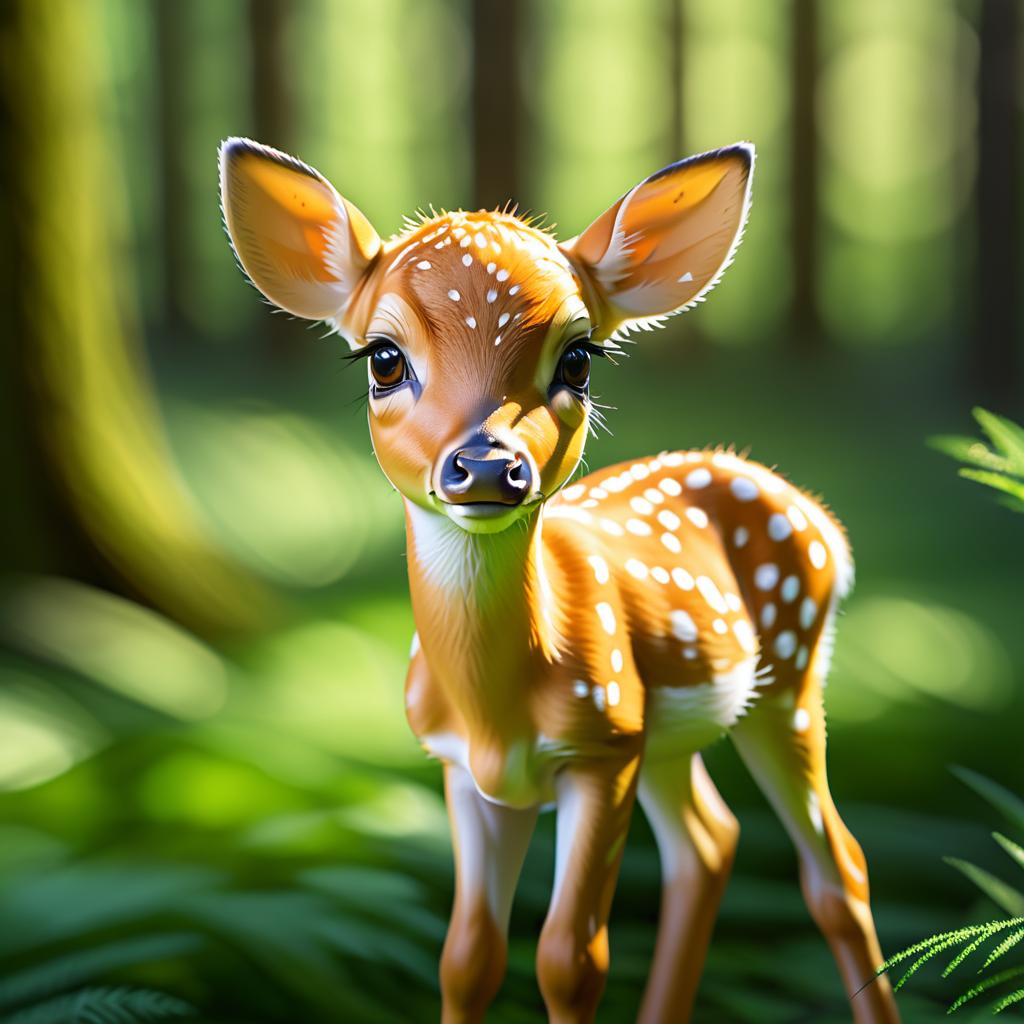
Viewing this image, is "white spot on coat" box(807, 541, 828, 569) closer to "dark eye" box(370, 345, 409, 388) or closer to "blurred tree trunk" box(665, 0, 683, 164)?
"dark eye" box(370, 345, 409, 388)

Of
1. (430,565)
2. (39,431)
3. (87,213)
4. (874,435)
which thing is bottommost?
(874,435)

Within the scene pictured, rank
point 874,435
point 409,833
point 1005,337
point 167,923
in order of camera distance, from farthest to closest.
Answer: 1. point 1005,337
2. point 874,435
3. point 409,833
4. point 167,923

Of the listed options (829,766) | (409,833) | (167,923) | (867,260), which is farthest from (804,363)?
(167,923)

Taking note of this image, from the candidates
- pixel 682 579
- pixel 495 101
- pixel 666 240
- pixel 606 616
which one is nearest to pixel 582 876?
pixel 606 616

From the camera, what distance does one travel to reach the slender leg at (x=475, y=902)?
180 centimetres

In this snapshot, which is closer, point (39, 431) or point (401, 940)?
point (401, 940)

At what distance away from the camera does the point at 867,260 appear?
34.3 ft

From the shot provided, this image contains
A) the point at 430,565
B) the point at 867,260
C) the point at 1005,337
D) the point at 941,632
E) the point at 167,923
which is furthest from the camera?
the point at 867,260

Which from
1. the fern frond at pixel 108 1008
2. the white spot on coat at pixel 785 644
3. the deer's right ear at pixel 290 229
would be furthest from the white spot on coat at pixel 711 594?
the fern frond at pixel 108 1008

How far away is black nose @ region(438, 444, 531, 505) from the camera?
4.80 feet

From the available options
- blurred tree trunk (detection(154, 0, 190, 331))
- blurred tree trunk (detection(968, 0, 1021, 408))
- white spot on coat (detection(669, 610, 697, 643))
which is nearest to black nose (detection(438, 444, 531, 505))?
white spot on coat (detection(669, 610, 697, 643))

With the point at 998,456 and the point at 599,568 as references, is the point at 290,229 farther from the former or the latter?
the point at 998,456

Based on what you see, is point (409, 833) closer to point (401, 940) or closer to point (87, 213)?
point (401, 940)

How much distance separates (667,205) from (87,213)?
214cm
